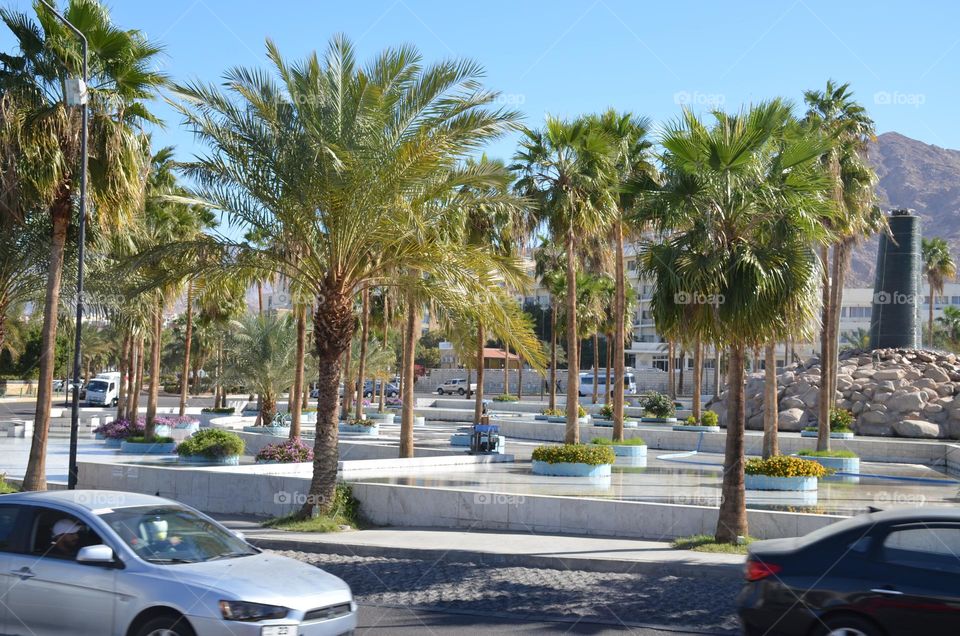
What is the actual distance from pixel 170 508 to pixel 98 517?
2.59 ft

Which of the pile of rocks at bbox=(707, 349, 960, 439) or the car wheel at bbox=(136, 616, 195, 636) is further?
the pile of rocks at bbox=(707, 349, 960, 439)

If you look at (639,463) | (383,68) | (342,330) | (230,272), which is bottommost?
(639,463)

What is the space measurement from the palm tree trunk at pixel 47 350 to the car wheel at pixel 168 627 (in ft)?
37.3

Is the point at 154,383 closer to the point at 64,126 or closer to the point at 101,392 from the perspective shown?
the point at 64,126

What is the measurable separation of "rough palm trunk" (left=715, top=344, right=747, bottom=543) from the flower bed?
12887 mm

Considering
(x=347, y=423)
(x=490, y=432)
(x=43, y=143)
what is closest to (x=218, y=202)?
(x=43, y=143)

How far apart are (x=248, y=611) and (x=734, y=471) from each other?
325 inches

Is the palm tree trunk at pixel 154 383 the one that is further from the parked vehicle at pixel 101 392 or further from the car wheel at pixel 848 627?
the parked vehicle at pixel 101 392

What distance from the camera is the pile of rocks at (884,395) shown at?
36406 millimetres

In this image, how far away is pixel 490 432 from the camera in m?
28.8

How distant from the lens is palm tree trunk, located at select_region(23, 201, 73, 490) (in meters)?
16.4

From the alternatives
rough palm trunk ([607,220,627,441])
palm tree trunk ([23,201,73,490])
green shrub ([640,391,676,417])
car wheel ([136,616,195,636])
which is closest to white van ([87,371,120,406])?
green shrub ([640,391,676,417])

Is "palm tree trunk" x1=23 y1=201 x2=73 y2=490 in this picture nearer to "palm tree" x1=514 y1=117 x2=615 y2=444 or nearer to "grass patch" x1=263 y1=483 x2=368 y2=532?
"grass patch" x1=263 y1=483 x2=368 y2=532

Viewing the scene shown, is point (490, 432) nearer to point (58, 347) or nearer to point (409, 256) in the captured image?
point (409, 256)
